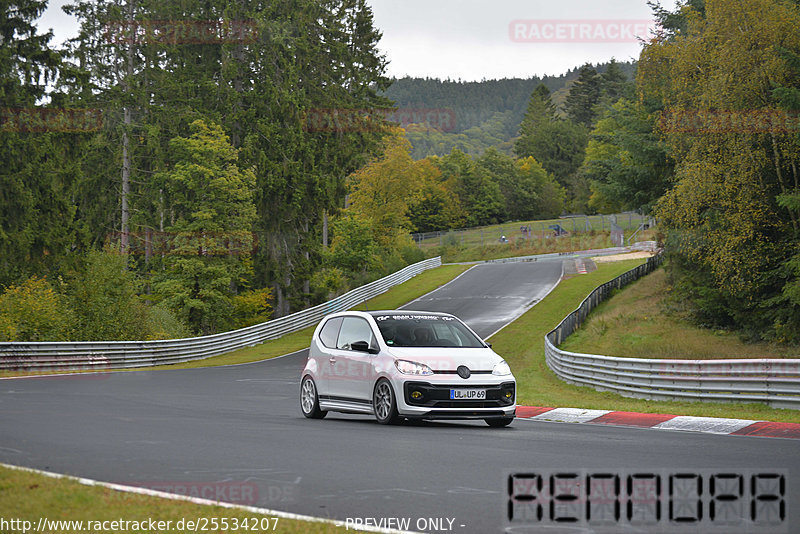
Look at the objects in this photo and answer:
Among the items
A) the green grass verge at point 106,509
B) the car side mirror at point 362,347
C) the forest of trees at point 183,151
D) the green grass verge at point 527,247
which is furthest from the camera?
the green grass verge at point 527,247

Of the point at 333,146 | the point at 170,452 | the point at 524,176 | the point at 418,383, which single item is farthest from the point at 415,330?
the point at 524,176

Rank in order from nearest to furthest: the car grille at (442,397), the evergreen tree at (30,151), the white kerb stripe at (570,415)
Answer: the car grille at (442,397), the white kerb stripe at (570,415), the evergreen tree at (30,151)

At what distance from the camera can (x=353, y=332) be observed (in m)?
15.3

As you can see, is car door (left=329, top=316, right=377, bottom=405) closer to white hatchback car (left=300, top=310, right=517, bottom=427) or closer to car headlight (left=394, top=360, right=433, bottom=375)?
white hatchback car (left=300, top=310, right=517, bottom=427)

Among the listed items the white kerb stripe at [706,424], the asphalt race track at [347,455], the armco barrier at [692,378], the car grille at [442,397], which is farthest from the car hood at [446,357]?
the armco barrier at [692,378]

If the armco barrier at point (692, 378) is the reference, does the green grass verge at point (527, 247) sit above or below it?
below

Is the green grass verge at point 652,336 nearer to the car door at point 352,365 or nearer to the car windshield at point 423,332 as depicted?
the car windshield at point 423,332

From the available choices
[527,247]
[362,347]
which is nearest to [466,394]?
[362,347]

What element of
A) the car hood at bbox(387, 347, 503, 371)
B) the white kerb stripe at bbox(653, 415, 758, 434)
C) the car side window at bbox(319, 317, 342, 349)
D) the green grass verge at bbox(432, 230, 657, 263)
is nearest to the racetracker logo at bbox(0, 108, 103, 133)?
the car side window at bbox(319, 317, 342, 349)

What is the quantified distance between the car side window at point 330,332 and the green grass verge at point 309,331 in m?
17.9

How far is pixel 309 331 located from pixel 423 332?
40362 mm

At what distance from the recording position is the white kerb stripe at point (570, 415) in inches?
631

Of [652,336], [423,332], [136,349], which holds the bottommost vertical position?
[136,349]

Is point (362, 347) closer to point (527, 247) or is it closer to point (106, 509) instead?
point (106, 509)
